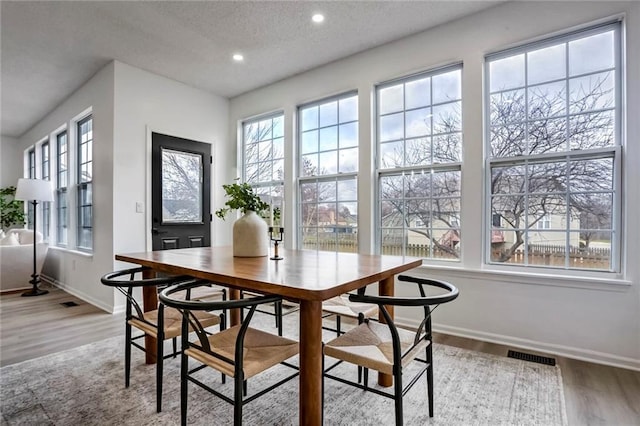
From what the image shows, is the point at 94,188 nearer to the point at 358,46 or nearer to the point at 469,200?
the point at 358,46

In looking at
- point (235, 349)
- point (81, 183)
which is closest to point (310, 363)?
point (235, 349)

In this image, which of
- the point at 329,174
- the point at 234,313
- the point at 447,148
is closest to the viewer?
the point at 234,313

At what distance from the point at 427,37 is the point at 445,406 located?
311 cm

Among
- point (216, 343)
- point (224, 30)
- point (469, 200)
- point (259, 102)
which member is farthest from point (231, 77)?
point (216, 343)

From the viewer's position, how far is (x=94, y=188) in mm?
4156

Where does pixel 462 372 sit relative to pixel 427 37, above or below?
below

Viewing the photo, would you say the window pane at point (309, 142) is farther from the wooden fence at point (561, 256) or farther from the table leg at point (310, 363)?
the table leg at point (310, 363)

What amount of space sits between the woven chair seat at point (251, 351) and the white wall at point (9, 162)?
27.9 ft

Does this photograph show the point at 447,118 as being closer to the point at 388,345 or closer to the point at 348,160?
the point at 348,160

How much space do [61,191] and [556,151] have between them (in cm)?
677

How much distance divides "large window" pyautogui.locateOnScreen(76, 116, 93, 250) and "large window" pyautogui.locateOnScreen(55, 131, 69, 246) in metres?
0.65

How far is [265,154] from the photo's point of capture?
473cm

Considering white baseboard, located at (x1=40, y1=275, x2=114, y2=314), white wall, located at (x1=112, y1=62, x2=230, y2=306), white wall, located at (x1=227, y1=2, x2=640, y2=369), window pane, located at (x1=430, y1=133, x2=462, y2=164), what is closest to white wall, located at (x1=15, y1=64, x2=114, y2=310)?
white baseboard, located at (x1=40, y1=275, x2=114, y2=314)

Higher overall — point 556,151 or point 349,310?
point 556,151
